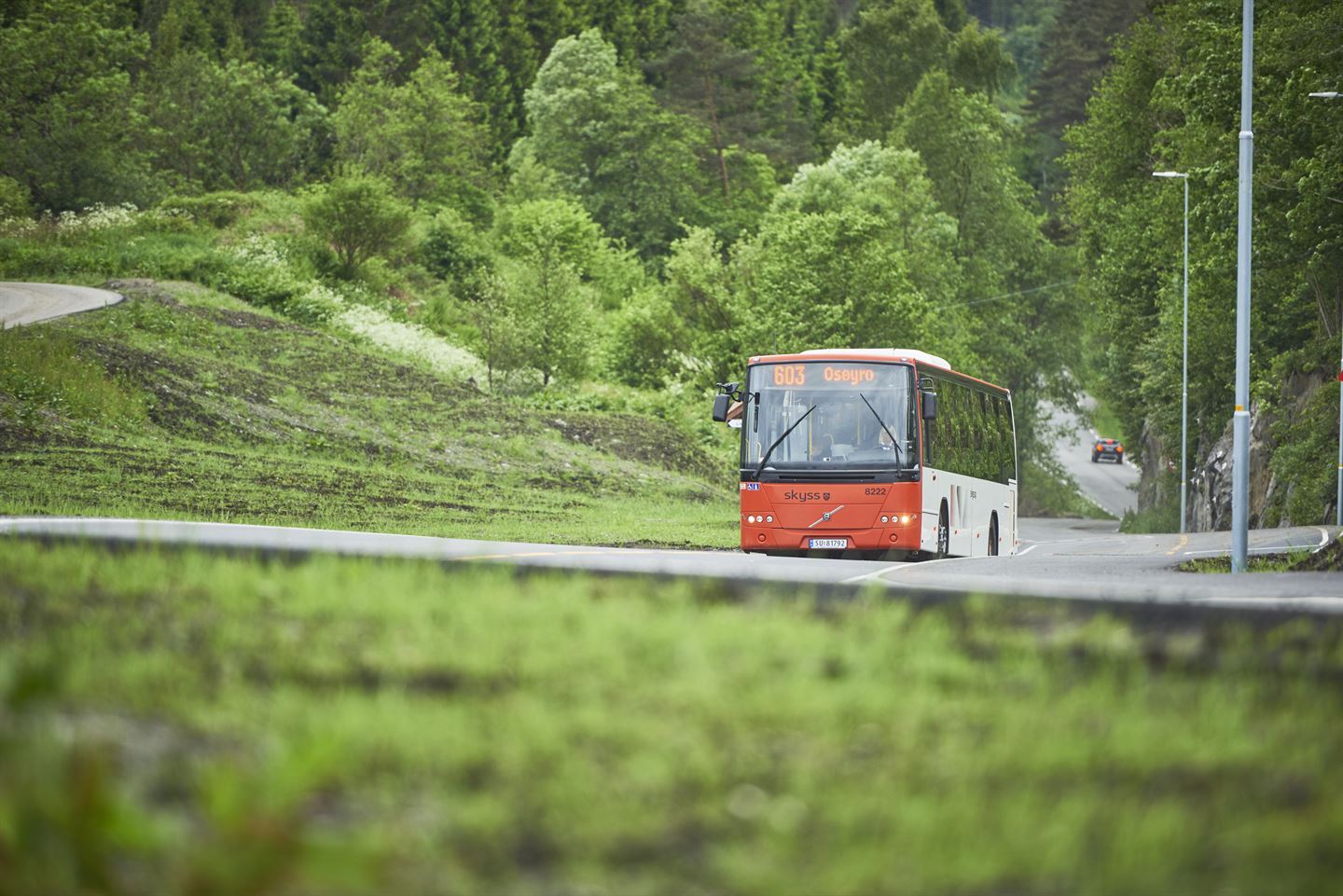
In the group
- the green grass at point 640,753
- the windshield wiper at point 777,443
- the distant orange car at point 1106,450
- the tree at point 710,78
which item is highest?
the tree at point 710,78

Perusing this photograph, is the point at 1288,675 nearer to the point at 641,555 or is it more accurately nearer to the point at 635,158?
the point at 641,555

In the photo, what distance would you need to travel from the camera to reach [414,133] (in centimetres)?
8644

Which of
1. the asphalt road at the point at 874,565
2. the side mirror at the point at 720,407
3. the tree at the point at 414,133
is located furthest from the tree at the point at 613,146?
the side mirror at the point at 720,407

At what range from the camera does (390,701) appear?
21.2ft

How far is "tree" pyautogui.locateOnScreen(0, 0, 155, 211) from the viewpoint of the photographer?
213 feet

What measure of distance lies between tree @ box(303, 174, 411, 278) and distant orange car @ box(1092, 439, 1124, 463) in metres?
60.0

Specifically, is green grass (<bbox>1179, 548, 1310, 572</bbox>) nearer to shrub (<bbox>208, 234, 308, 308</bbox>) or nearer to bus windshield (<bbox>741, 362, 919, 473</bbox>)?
bus windshield (<bbox>741, 362, 919, 473</bbox>)

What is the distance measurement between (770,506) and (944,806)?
21.0 meters

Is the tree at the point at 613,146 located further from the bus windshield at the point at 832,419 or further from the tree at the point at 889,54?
the bus windshield at the point at 832,419

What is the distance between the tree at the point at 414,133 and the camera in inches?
3302

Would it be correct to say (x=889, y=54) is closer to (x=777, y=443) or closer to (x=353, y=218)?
(x=353, y=218)

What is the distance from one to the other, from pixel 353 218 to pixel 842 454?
121ft

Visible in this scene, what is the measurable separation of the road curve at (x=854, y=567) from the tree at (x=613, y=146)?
7027 centimetres

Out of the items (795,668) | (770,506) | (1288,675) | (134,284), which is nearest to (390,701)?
(795,668)
